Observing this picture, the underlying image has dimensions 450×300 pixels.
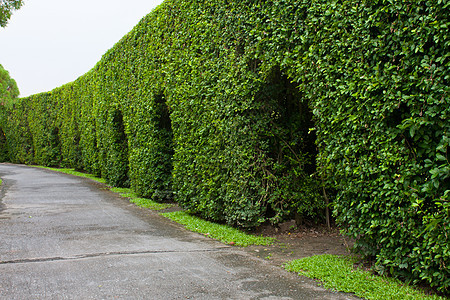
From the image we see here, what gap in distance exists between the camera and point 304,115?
7.21 m

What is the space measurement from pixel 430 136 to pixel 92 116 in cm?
1773

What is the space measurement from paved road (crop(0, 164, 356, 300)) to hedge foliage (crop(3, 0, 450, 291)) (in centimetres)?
120

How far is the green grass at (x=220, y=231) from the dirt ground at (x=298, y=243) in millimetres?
239

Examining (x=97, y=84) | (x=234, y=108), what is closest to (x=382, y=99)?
(x=234, y=108)

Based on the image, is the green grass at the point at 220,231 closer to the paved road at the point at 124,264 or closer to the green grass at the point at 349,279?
the paved road at the point at 124,264

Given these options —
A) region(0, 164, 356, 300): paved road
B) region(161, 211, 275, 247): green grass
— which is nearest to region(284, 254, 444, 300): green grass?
region(0, 164, 356, 300): paved road

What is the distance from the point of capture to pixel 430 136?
150 inches

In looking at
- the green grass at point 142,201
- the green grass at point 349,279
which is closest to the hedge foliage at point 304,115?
the green grass at point 349,279

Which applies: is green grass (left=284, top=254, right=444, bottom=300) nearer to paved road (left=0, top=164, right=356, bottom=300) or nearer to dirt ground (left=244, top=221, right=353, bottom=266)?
paved road (left=0, top=164, right=356, bottom=300)

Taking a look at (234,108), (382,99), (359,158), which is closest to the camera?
(382,99)

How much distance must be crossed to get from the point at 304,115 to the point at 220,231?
2.96 m

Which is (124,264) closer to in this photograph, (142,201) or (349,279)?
(349,279)

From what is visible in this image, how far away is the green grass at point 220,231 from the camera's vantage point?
6.41 m

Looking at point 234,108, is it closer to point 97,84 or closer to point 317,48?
point 317,48
